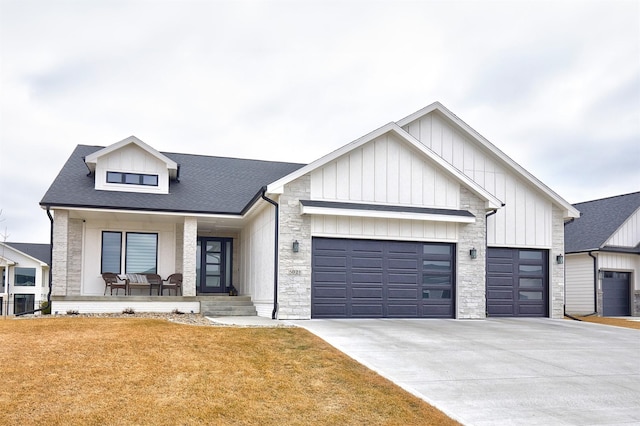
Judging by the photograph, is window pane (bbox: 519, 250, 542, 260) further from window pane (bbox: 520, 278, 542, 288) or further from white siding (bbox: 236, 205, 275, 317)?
white siding (bbox: 236, 205, 275, 317)

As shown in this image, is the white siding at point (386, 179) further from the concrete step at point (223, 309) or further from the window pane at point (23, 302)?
the window pane at point (23, 302)

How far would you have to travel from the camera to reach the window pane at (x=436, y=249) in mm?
16172

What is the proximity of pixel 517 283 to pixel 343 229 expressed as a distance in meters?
6.38

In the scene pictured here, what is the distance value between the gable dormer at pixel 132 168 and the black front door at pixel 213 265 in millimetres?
3122

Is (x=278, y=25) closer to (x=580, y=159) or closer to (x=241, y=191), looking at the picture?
(x=241, y=191)

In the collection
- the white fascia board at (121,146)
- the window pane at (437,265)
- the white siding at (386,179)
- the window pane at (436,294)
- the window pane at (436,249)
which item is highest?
the white fascia board at (121,146)

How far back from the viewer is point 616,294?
2425 centimetres

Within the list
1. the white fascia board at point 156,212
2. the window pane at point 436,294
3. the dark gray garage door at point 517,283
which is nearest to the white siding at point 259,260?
the white fascia board at point 156,212

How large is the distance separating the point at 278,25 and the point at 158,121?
32.5 ft

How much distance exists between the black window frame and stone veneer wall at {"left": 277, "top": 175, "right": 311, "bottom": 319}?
6547mm

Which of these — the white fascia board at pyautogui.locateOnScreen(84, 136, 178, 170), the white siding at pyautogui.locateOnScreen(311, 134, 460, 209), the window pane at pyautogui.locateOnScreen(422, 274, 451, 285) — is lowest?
the window pane at pyautogui.locateOnScreen(422, 274, 451, 285)

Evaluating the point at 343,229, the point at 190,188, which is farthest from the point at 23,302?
the point at 343,229

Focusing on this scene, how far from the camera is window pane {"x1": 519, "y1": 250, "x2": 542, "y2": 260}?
18.0 metres

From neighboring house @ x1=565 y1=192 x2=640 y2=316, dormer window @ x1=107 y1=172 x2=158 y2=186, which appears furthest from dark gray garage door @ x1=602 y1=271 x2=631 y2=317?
dormer window @ x1=107 y1=172 x2=158 y2=186
